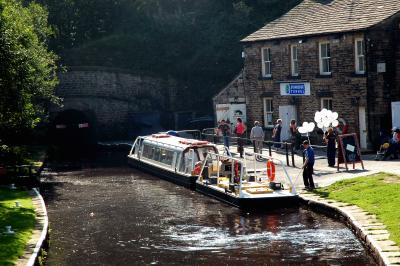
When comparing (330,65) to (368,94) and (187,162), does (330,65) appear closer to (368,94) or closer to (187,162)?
(368,94)

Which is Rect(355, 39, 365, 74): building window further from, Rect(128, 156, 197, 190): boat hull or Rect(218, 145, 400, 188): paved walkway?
Rect(128, 156, 197, 190): boat hull

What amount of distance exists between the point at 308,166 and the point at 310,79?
12.4 metres

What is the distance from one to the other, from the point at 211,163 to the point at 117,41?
2911cm

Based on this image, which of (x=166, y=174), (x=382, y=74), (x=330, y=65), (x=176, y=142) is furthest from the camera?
(x=330, y=65)

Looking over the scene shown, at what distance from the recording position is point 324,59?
36.3 m

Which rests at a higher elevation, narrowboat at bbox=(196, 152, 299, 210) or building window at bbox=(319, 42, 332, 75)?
building window at bbox=(319, 42, 332, 75)

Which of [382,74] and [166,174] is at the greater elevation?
[382,74]

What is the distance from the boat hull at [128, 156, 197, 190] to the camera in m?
29.8

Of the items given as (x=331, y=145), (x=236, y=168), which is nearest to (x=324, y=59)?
(x=331, y=145)

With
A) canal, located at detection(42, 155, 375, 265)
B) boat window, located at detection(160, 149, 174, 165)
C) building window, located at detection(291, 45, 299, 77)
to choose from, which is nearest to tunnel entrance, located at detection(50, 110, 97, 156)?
boat window, located at detection(160, 149, 174, 165)

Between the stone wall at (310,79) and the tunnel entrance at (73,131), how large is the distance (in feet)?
45.0

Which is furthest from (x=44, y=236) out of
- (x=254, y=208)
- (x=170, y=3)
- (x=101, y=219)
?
(x=170, y=3)

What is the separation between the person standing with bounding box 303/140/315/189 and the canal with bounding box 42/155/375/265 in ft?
6.17

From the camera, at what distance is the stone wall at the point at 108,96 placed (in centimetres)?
5141
